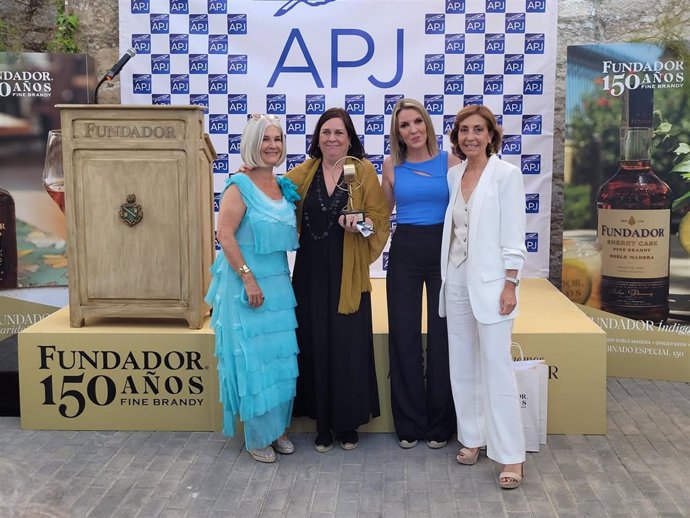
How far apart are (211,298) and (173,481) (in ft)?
2.56

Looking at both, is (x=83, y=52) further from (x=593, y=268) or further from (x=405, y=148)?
(x=593, y=268)

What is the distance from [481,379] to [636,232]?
1.90 metres

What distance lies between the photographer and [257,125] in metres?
3.19

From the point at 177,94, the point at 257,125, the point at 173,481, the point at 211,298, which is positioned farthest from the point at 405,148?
the point at 177,94

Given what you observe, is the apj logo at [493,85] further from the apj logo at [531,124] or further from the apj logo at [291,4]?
the apj logo at [291,4]

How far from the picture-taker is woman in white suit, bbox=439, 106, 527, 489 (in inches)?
119

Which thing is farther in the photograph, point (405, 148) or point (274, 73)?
point (274, 73)

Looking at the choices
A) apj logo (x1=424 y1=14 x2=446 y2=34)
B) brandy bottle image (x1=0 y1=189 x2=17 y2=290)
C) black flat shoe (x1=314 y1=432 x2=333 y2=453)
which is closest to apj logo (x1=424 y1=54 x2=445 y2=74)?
apj logo (x1=424 y1=14 x2=446 y2=34)

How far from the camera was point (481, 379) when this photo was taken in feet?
10.5

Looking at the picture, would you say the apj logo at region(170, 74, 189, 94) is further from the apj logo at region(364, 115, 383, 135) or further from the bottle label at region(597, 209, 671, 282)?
the bottle label at region(597, 209, 671, 282)

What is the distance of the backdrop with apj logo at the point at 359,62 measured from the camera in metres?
4.88

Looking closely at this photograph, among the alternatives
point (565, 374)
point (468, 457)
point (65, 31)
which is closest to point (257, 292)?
point (468, 457)

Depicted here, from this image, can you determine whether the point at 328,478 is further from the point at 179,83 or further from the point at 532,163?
the point at 179,83

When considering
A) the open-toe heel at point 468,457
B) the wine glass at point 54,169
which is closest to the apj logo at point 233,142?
the wine glass at point 54,169
